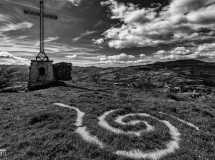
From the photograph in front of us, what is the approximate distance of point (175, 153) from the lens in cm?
807

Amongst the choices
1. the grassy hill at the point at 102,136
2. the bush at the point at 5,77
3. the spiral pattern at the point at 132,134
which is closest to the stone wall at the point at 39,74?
the bush at the point at 5,77

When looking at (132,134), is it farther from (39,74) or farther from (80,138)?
(39,74)

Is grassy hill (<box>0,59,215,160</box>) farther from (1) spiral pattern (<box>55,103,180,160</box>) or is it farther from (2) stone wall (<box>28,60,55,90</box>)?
(2) stone wall (<box>28,60,55,90</box>)

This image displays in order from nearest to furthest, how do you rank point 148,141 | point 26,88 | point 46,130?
point 148,141 → point 46,130 → point 26,88

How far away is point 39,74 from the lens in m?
32.5

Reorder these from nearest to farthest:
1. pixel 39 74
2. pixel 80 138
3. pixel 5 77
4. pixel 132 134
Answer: pixel 80 138
pixel 132 134
pixel 39 74
pixel 5 77

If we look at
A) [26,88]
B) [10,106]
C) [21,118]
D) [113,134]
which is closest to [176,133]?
[113,134]

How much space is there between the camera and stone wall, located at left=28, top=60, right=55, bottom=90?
105 feet

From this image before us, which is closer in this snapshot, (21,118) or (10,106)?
(21,118)

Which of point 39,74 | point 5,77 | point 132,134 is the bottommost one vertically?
point 132,134

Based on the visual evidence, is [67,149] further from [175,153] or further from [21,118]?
[21,118]

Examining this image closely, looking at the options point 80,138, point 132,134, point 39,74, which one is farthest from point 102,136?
point 39,74

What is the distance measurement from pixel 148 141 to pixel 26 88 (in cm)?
3275

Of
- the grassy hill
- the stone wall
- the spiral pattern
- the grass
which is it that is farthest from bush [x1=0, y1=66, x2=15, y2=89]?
the spiral pattern
